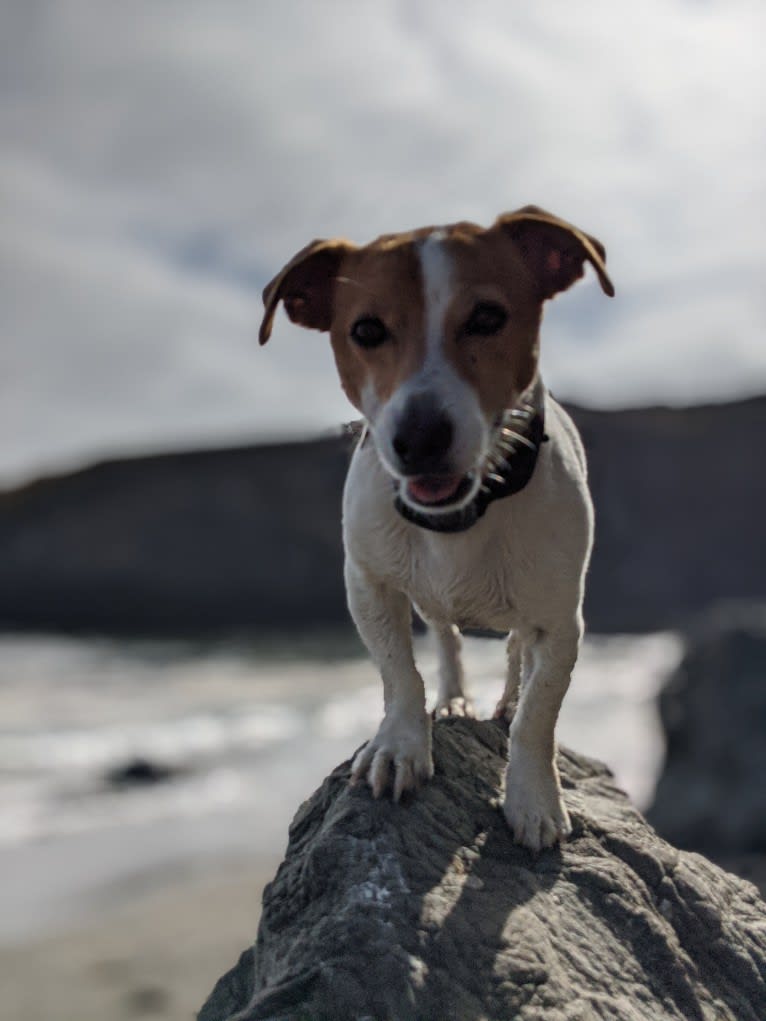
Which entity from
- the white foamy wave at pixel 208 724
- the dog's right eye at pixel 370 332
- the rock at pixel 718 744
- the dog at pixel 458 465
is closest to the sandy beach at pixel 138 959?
the white foamy wave at pixel 208 724

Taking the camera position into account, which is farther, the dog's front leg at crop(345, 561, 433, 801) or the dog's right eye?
the dog's front leg at crop(345, 561, 433, 801)

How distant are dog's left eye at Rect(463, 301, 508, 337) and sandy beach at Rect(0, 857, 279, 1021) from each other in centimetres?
518

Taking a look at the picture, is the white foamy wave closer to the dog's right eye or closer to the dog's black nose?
the dog's right eye

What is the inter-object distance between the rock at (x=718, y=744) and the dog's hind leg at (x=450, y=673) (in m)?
4.91

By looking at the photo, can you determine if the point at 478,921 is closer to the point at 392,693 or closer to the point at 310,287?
the point at 392,693

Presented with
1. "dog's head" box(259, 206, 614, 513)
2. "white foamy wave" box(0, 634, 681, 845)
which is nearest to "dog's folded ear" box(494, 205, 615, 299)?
"dog's head" box(259, 206, 614, 513)

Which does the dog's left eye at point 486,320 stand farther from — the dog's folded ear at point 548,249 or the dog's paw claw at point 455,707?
the dog's paw claw at point 455,707

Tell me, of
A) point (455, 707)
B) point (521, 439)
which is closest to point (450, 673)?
point (455, 707)

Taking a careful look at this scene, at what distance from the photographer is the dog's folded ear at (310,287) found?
3482 mm

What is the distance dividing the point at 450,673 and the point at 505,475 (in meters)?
1.59

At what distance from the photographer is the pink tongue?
3154mm

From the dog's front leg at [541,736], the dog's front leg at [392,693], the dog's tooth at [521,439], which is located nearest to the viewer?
the dog's tooth at [521,439]

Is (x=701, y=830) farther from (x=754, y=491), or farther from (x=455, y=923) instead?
(x=754, y=491)

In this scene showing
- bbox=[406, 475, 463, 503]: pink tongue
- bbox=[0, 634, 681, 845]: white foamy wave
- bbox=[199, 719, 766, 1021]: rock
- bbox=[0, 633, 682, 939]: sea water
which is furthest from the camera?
bbox=[0, 634, 681, 845]: white foamy wave
